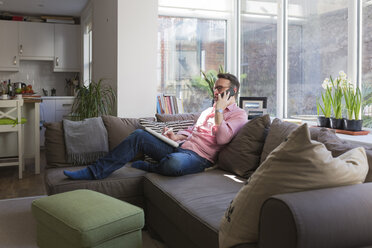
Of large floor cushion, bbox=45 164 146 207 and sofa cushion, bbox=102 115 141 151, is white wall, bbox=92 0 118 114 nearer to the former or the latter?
sofa cushion, bbox=102 115 141 151

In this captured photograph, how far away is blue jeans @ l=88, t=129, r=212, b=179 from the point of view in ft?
8.87

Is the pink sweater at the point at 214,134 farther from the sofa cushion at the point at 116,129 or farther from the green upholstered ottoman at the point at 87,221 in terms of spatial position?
the green upholstered ottoman at the point at 87,221

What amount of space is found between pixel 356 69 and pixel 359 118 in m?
0.39

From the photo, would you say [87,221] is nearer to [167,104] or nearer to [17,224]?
[17,224]

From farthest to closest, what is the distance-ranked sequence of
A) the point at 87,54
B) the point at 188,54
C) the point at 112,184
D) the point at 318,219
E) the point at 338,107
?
the point at 87,54, the point at 188,54, the point at 338,107, the point at 112,184, the point at 318,219

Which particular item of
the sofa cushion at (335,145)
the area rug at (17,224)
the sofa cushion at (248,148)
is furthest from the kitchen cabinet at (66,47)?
the sofa cushion at (335,145)

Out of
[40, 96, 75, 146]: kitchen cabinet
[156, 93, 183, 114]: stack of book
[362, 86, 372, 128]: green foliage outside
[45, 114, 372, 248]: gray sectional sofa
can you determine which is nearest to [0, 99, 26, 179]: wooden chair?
[45, 114, 372, 248]: gray sectional sofa

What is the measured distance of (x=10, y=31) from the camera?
707cm

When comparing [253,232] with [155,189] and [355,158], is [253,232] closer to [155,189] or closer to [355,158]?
[355,158]

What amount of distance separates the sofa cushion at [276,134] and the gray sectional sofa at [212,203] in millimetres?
22

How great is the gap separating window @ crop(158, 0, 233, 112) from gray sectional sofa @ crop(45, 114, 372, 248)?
1479 mm

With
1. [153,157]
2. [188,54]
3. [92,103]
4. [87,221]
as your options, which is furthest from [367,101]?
[92,103]

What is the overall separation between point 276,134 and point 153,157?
1053 mm

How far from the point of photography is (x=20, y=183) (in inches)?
171
